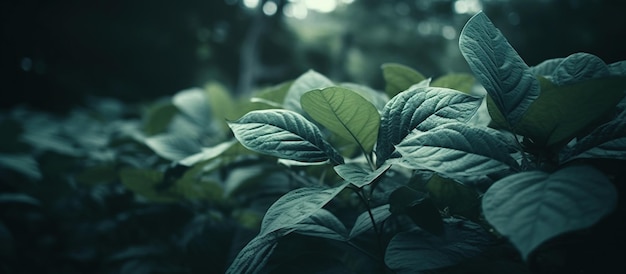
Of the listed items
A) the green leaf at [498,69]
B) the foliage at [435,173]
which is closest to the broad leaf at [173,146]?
the foliage at [435,173]

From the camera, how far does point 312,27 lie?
924 centimetres

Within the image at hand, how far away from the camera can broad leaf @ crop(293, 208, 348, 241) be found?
1.87ft

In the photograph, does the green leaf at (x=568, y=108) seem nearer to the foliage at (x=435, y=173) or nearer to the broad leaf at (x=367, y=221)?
the foliage at (x=435, y=173)

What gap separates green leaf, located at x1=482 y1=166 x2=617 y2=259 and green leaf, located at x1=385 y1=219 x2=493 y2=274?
122 millimetres

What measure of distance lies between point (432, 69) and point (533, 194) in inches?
332

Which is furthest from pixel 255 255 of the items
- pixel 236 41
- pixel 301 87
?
pixel 236 41

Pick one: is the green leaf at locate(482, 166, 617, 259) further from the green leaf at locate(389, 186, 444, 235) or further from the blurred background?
the blurred background

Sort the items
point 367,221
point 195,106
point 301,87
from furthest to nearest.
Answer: point 195,106
point 301,87
point 367,221

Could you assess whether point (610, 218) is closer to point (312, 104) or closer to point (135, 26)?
point (312, 104)

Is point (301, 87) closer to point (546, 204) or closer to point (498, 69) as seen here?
point (498, 69)

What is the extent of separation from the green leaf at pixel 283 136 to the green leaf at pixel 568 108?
261mm

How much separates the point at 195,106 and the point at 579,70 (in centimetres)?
116

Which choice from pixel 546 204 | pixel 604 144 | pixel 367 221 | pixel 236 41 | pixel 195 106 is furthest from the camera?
pixel 236 41

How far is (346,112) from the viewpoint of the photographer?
0.58 m
